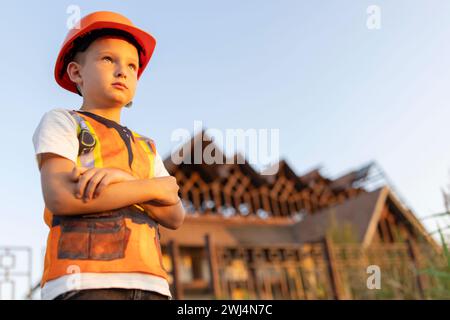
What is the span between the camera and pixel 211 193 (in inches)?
488

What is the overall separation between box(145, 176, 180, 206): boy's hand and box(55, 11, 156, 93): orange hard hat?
0.47 metres

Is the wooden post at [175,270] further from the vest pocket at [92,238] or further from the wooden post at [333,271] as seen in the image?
the vest pocket at [92,238]

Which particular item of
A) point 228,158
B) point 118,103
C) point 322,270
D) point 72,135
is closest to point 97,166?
point 72,135

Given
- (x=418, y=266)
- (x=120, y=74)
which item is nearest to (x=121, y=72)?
(x=120, y=74)

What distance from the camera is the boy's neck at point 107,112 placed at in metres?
1.43

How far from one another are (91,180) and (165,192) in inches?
8.5

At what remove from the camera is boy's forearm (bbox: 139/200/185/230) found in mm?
1327

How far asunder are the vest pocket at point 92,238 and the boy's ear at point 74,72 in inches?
18.6

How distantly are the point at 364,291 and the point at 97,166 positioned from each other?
4179mm

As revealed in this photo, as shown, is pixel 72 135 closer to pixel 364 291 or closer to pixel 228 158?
pixel 364 291

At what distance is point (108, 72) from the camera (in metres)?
1.38

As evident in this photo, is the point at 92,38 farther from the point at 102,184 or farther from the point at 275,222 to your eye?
the point at 275,222

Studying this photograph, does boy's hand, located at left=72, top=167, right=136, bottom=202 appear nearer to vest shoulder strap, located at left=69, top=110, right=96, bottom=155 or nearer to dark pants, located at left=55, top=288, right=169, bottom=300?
vest shoulder strap, located at left=69, top=110, right=96, bottom=155

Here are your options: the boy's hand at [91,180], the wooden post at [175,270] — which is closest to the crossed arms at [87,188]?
the boy's hand at [91,180]
